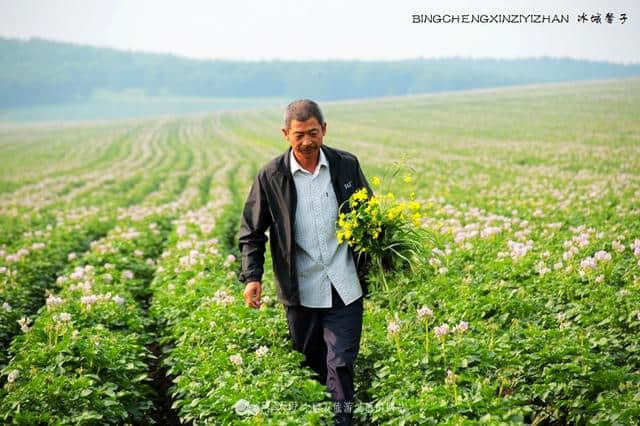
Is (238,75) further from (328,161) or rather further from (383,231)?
(383,231)

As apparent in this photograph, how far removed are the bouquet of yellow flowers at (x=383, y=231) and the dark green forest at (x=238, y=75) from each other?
117 m

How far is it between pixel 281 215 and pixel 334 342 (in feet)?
3.44

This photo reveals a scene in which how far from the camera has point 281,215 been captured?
449 cm

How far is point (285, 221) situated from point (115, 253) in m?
5.80

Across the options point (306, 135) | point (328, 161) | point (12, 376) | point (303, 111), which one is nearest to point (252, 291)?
point (328, 161)

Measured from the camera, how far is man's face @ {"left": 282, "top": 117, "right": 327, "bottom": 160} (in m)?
4.12

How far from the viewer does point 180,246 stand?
891cm

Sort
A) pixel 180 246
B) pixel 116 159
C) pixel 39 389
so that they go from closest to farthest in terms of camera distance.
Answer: pixel 39 389 → pixel 180 246 → pixel 116 159

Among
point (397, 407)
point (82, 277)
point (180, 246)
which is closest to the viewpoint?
point (397, 407)

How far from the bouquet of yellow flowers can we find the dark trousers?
0.40m

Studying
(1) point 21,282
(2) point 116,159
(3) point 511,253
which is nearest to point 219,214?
(1) point 21,282

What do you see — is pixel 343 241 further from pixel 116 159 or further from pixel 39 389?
pixel 116 159

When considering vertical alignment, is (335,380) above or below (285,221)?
below

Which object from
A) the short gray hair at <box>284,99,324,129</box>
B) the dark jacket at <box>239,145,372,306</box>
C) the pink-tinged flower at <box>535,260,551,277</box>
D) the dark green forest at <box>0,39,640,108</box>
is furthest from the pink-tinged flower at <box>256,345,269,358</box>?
the dark green forest at <box>0,39,640,108</box>
